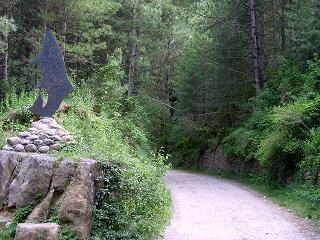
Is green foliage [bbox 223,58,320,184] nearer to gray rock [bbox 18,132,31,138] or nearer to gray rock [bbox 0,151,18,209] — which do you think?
gray rock [bbox 18,132,31,138]

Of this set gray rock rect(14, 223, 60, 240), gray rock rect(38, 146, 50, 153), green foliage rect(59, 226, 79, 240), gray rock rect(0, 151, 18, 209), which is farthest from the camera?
gray rock rect(38, 146, 50, 153)

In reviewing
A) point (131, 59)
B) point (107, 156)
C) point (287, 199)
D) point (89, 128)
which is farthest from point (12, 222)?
point (131, 59)

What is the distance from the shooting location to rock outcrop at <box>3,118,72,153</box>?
29.0 feet

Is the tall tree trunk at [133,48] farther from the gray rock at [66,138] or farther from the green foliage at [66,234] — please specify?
the green foliage at [66,234]

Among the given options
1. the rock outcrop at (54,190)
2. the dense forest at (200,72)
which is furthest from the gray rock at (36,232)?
the dense forest at (200,72)

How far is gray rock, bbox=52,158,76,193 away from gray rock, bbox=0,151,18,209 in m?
1.15

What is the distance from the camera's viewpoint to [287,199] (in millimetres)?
13117

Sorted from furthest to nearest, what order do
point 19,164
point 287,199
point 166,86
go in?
point 166,86 → point 287,199 → point 19,164

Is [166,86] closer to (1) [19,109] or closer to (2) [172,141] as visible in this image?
(2) [172,141]

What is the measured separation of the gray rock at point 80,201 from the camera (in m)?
7.17

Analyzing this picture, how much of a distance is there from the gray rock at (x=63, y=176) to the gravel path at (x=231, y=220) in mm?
2316

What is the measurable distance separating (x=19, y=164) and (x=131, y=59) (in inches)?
680

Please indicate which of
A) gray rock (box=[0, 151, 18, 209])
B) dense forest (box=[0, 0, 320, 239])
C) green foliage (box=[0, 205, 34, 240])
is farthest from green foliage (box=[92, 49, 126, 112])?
green foliage (box=[0, 205, 34, 240])

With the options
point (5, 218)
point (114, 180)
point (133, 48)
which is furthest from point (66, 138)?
point (133, 48)
